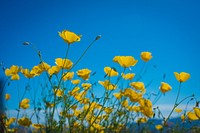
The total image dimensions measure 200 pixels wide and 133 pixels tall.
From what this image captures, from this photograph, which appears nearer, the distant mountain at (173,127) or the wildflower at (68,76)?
the wildflower at (68,76)

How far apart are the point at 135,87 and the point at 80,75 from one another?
31.3 inches

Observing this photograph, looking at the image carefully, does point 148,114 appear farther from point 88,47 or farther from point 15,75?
point 15,75

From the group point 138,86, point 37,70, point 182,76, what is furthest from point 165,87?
point 37,70

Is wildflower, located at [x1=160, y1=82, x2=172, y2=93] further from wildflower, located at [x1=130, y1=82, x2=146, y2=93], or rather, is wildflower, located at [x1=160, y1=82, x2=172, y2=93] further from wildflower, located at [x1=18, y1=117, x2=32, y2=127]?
wildflower, located at [x1=18, y1=117, x2=32, y2=127]

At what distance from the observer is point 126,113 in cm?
435

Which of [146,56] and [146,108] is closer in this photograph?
[146,108]

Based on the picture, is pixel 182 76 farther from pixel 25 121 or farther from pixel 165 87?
pixel 25 121

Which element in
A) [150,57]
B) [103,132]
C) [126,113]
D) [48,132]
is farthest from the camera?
[150,57]

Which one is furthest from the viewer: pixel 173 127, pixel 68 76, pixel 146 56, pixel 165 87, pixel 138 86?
pixel 173 127

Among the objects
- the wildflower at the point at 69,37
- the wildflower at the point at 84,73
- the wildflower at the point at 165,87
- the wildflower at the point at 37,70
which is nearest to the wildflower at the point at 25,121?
the wildflower at the point at 37,70

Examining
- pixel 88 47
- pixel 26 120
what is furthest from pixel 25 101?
pixel 88 47

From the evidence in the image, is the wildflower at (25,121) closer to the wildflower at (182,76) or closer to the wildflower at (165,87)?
the wildflower at (165,87)

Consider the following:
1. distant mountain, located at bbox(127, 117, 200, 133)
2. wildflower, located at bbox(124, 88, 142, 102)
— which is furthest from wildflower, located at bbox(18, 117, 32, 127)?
distant mountain, located at bbox(127, 117, 200, 133)

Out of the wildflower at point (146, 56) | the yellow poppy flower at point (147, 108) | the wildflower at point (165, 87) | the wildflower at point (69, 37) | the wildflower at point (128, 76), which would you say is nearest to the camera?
the wildflower at point (69, 37)
